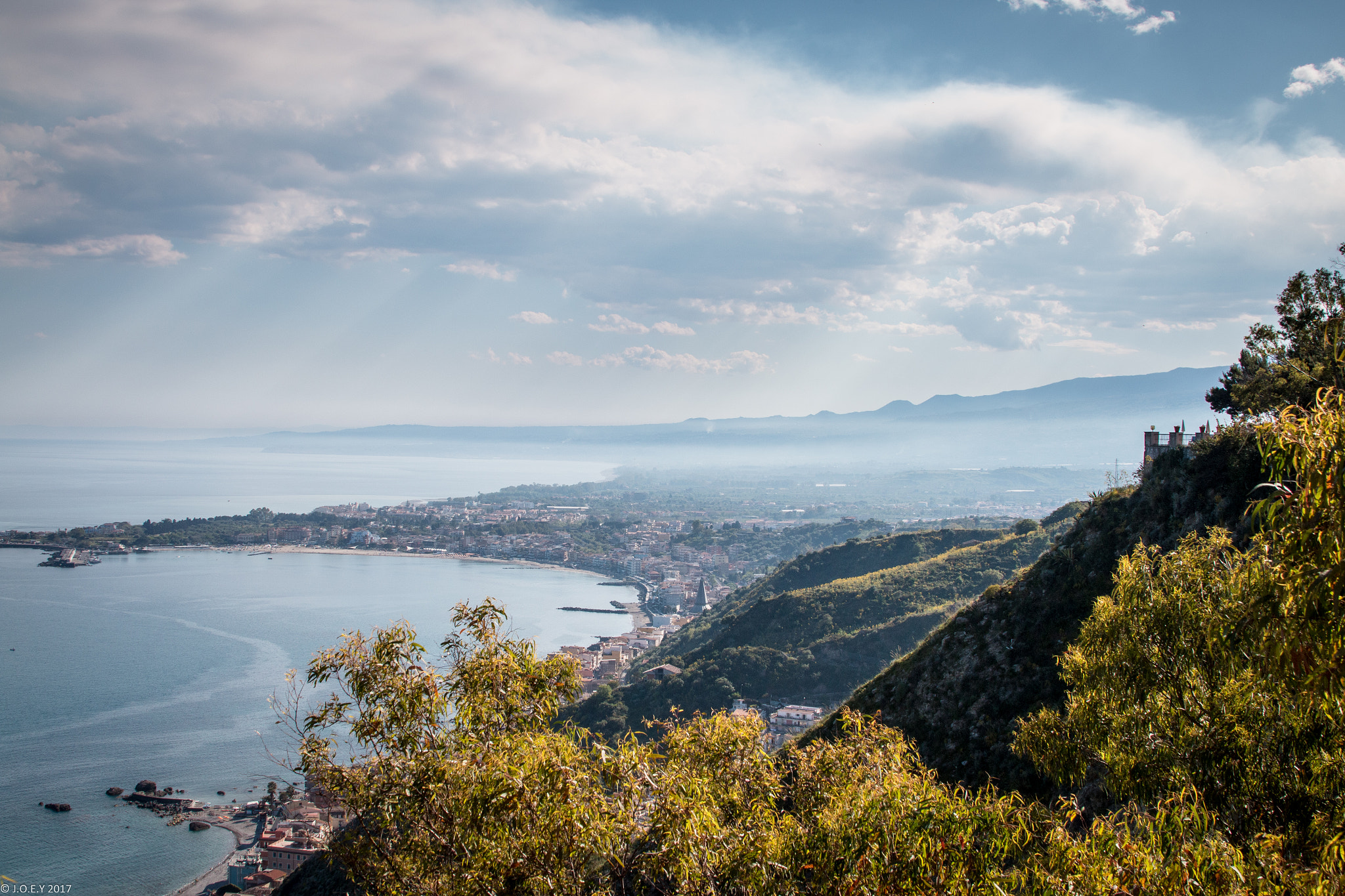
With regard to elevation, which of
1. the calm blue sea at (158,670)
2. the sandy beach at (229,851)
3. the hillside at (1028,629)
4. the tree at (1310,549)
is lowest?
the sandy beach at (229,851)

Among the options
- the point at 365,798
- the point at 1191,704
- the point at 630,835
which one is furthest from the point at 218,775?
the point at 1191,704

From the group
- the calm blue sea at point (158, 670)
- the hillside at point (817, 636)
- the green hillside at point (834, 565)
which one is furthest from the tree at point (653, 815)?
the green hillside at point (834, 565)

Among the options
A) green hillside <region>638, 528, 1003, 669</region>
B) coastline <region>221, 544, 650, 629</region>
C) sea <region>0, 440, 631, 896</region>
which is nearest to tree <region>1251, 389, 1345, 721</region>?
sea <region>0, 440, 631, 896</region>

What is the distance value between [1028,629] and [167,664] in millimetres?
40850

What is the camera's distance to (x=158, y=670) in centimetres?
3678

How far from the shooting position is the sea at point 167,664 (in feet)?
69.8

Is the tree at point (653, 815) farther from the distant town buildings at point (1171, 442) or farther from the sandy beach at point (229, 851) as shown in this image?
the sandy beach at point (229, 851)

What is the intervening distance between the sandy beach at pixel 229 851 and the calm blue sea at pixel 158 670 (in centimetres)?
38

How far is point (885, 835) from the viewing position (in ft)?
13.5

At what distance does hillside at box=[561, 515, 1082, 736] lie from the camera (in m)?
29.0

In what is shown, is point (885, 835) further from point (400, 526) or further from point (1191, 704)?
point (400, 526)

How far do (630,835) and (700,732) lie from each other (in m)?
1.42

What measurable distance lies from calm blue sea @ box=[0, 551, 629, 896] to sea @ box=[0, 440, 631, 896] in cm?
9

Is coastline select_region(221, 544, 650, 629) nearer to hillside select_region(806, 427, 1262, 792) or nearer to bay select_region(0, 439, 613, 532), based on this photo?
bay select_region(0, 439, 613, 532)
